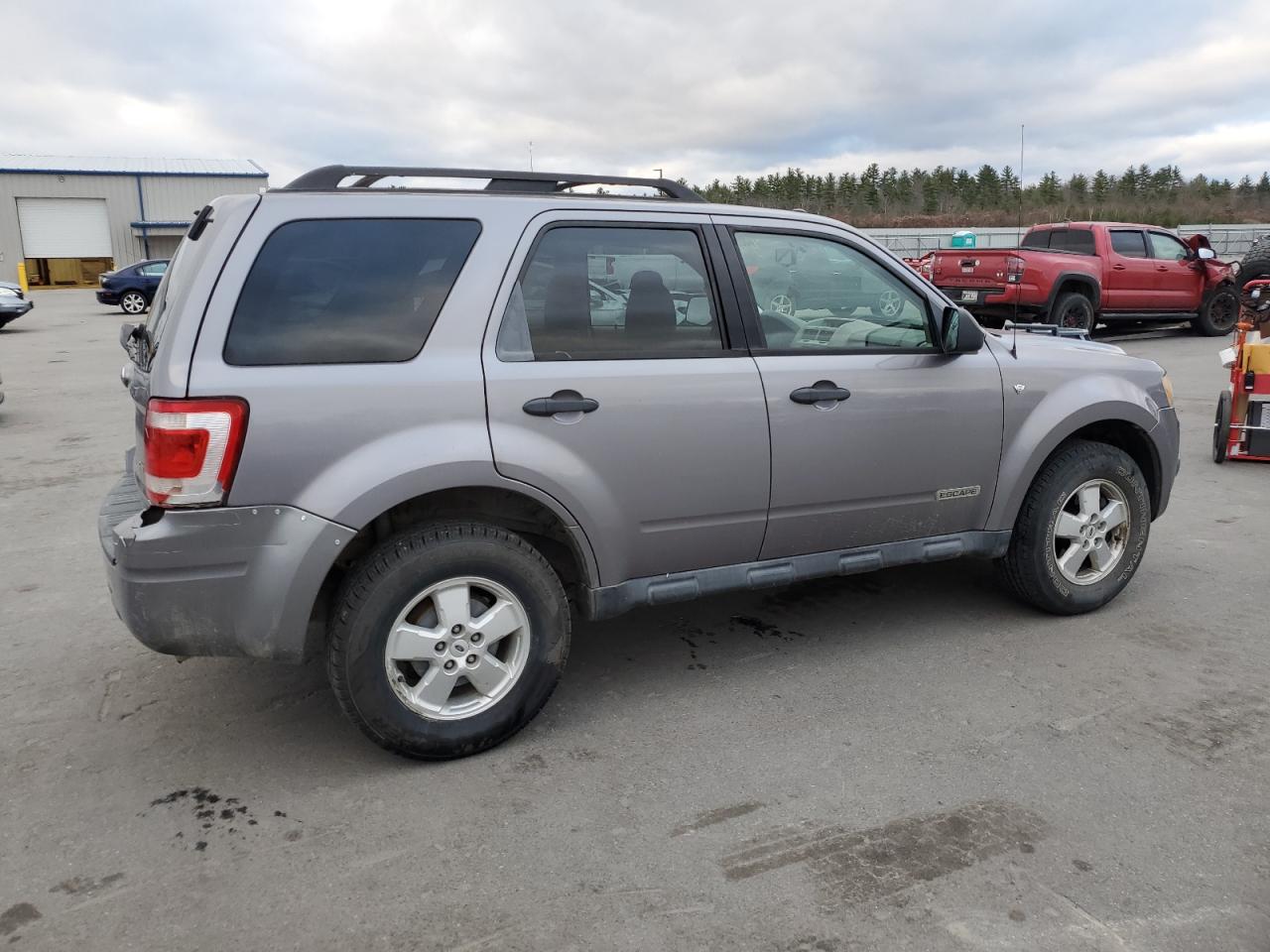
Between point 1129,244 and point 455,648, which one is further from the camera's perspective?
point 1129,244

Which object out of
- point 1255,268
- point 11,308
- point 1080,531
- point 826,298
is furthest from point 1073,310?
point 11,308

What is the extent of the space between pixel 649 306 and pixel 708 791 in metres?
1.70

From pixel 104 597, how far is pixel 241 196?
105 inches

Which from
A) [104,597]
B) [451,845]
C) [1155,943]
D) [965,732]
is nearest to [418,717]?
[451,845]

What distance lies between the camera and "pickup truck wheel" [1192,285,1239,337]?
16.8 m

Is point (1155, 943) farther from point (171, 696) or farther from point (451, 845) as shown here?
point (171, 696)

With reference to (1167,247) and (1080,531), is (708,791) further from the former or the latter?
(1167,247)

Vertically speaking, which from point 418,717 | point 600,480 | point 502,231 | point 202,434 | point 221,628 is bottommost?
point 418,717

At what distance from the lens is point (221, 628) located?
10.2ft

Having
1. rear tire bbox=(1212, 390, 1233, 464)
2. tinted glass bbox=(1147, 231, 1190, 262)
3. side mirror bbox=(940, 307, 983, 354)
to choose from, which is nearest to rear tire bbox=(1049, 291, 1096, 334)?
tinted glass bbox=(1147, 231, 1190, 262)

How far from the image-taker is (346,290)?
3.22 m

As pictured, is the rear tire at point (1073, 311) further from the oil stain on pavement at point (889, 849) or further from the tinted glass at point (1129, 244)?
the oil stain on pavement at point (889, 849)

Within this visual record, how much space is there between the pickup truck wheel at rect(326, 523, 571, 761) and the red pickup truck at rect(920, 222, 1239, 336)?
37.7 feet

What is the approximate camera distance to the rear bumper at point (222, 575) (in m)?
3.01
